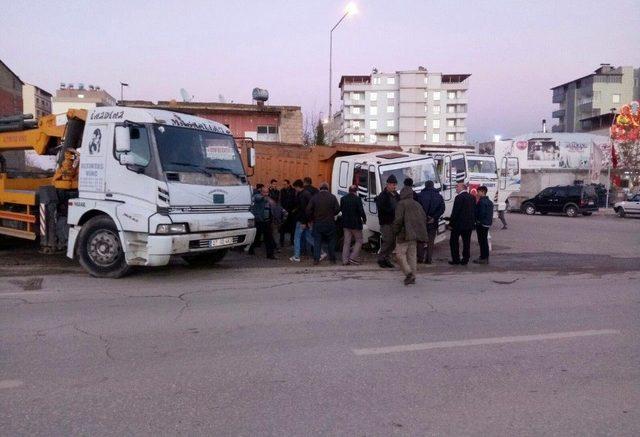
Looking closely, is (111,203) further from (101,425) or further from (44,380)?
(101,425)

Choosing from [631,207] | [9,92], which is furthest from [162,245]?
[9,92]

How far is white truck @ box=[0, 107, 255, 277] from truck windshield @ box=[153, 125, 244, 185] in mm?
19

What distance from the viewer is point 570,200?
31.2m

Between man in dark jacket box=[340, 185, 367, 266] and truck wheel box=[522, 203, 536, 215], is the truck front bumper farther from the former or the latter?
truck wheel box=[522, 203, 536, 215]

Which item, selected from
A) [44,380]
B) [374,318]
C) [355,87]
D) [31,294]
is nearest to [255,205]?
[31,294]

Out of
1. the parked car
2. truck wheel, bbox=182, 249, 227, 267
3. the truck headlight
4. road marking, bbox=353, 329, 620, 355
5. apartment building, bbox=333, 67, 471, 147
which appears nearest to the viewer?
road marking, bbox=353, 329, 620, 355

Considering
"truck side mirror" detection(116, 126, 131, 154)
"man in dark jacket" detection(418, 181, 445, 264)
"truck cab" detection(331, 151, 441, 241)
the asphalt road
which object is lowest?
the asphalt road

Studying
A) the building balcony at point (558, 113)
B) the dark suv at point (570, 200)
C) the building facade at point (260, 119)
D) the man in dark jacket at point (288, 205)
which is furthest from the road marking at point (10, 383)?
the building balcony at point (558, 113)

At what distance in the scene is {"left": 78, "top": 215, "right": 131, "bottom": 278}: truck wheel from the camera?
29.8ft

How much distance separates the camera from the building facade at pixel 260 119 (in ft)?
75.0

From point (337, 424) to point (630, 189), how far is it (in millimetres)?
46717

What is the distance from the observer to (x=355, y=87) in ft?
282

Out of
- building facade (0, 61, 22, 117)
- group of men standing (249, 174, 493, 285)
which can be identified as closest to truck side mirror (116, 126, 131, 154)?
group of men standing (249, 174, 493, 285)

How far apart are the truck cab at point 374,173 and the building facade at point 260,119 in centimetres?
971
